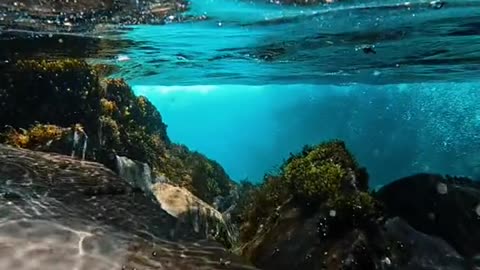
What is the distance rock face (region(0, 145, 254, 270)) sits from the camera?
343 centimetres

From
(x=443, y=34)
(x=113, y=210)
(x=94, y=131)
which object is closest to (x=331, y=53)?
(x=443, y=34)

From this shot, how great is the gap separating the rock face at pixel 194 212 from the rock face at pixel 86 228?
12.3 ft

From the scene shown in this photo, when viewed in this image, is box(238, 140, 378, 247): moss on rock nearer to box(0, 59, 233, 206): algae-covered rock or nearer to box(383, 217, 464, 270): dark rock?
box(383, 217, 464, 270): dark rock

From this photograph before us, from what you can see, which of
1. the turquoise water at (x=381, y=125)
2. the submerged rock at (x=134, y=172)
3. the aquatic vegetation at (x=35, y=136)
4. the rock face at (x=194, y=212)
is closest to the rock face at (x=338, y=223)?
the rock face at (x=194, y=212)

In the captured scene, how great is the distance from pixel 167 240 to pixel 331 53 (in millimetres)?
15707

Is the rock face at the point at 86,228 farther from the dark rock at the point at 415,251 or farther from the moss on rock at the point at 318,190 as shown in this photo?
the dark rock at the point at 415,251

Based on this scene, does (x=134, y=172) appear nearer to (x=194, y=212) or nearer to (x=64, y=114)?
(x=194, y=212)

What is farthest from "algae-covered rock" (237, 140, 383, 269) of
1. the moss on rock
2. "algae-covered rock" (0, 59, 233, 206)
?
"algae-covered rock" (0, 59, 233, 206)

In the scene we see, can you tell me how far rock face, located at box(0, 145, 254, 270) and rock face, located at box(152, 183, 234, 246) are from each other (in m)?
3.76

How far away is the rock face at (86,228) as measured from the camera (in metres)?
3.43

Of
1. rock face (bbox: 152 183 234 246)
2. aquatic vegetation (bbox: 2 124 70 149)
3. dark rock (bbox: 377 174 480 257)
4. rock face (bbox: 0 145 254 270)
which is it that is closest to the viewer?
rock face (bbox: 0 145 254 270)

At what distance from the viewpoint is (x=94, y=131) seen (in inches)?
551

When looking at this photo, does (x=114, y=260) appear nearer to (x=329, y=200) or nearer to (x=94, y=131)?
(x=329, y=200)

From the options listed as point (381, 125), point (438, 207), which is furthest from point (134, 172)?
point (381, 125)
